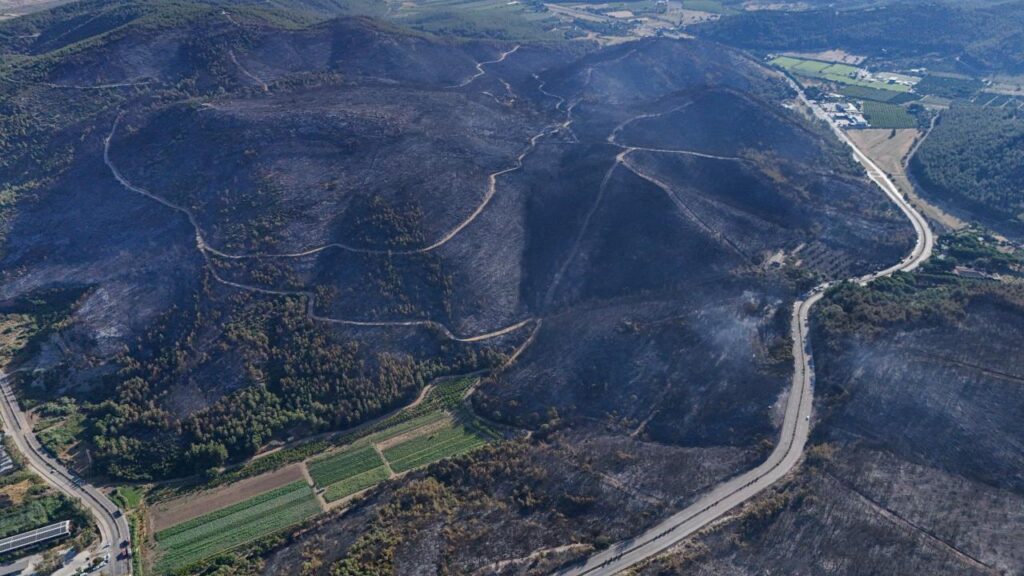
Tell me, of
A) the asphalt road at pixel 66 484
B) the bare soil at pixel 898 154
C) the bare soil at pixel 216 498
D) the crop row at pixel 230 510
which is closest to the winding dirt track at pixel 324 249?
the bare soil at pixel 216 498

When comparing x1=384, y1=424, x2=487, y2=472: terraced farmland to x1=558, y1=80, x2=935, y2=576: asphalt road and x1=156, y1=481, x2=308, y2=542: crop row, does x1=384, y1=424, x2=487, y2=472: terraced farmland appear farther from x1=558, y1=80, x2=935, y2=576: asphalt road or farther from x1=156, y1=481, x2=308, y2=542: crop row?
x1=558, y1=80, x2=935, y2=576: asphalt road

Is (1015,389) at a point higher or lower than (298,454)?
higher

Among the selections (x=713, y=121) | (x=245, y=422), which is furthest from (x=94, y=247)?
(x=713, y=121)

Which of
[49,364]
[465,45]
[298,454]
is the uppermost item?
[465,45]

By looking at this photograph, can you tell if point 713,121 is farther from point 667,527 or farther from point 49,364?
point 49,364

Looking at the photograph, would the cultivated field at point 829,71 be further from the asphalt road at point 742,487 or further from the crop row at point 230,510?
the crop row at point 230,510

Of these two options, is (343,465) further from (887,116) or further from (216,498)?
(887,116)

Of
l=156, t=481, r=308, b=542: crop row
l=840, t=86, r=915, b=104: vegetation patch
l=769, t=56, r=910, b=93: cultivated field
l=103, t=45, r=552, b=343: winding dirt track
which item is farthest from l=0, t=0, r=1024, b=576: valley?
l=769, t=56, r=910, b=93: cultivated field
